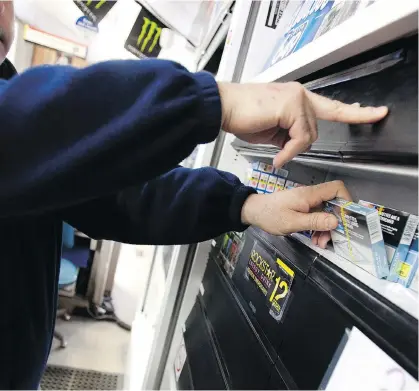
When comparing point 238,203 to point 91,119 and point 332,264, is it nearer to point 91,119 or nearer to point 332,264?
point 332,264

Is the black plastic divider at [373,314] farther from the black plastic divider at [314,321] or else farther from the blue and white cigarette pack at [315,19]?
the blue and white cigarette pack at [315,19]

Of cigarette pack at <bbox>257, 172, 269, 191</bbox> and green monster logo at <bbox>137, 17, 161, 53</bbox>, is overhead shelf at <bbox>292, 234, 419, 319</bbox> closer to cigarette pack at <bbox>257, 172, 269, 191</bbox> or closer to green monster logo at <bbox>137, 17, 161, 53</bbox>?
cigarette pack at <bbox>257, 172, 269, 191</bbox>

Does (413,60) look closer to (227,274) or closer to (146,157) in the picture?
(146,157)

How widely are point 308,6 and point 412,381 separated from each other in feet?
3.03

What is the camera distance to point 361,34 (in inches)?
21.2

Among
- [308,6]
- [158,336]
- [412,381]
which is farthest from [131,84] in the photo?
[158,336]

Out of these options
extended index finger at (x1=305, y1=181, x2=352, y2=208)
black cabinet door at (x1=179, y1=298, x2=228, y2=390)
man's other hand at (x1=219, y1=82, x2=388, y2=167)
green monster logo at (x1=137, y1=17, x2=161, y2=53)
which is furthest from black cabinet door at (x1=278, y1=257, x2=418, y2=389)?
green monster logo at (x1=137, y1=17, x2=161, y2=53)

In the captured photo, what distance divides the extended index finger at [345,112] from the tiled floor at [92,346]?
2572 mm

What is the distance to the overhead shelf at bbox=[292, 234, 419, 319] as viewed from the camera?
49 cm

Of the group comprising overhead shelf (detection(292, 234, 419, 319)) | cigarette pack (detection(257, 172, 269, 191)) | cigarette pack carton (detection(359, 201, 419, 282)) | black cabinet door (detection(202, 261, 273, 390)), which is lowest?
black cabinet door (detection(202, 261, 273, 390))

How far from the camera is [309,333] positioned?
2.15ft

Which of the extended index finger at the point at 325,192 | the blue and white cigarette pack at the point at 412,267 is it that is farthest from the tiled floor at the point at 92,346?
the blue and white cigarette pack at the point at 412,267

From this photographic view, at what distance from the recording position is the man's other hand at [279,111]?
540 millimetres

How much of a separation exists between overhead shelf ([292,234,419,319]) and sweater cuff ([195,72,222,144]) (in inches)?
12.1
